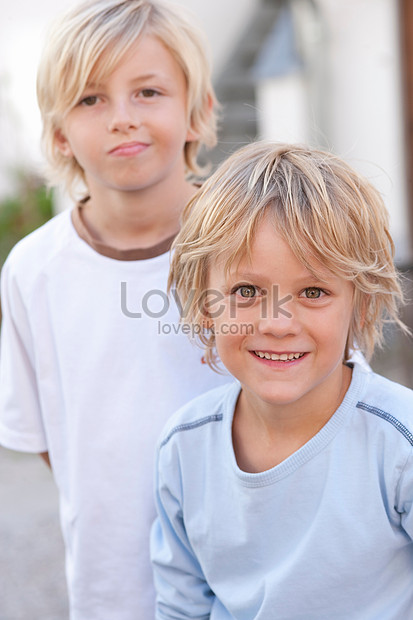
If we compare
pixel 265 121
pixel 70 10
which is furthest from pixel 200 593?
pixel 265 121

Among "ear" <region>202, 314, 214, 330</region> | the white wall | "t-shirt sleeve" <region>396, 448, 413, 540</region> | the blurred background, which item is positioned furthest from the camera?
the white wall

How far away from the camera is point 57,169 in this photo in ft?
6.56

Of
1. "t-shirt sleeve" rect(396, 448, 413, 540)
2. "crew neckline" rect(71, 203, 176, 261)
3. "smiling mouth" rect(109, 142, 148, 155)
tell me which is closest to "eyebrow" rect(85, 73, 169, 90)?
"smiling mouth" rect(109, 142, 148, 155)

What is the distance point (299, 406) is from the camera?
4.74ft

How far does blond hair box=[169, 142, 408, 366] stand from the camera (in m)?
1.33

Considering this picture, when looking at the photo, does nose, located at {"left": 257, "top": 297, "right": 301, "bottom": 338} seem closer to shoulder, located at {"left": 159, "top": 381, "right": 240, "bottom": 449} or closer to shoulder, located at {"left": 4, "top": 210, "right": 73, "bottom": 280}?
shoulder, located at {"left": 159, "top": 381, "right": 240, "bottom": 449}

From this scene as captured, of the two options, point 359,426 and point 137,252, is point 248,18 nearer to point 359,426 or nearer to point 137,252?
point 137,252

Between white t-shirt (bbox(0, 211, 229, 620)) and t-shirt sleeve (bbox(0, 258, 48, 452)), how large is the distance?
5cm

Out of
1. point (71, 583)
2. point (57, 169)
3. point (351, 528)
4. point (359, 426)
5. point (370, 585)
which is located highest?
point (57, 169)

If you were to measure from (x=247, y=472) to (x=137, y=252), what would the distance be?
55 centimetres

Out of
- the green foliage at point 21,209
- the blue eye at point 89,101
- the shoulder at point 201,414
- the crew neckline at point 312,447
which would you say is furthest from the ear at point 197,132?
the green foliage at point 21,209

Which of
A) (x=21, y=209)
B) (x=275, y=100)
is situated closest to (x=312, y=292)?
(x=275, y=100)

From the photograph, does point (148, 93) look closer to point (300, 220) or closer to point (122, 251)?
point (122, 251)

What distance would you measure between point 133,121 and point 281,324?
0.58 meters
